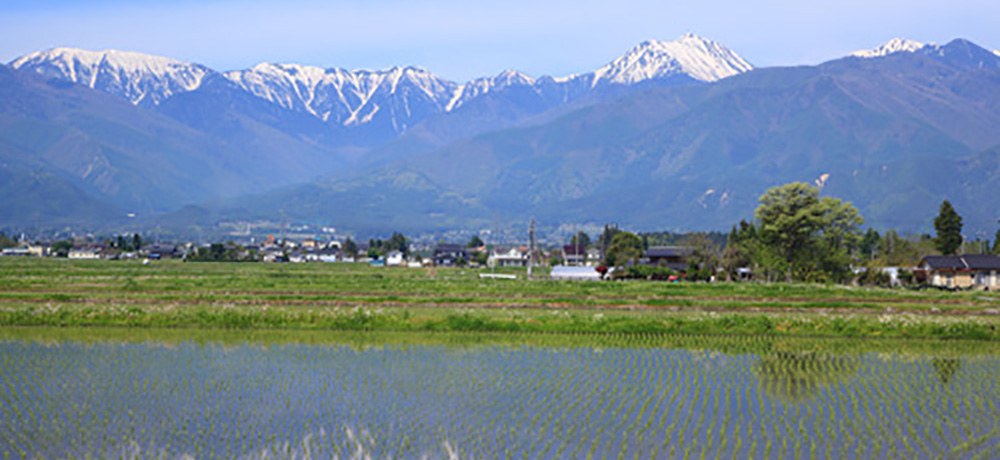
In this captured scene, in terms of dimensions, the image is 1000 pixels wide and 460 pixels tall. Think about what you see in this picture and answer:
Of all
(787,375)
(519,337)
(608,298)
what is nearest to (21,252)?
(608,298)

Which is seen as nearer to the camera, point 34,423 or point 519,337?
point 34,423

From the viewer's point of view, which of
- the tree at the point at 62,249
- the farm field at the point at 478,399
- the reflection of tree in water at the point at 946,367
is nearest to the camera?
the farm field at the point at 478,399

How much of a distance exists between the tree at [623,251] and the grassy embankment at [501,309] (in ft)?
132

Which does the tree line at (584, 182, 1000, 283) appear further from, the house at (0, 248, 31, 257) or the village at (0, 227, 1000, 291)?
the house at (0, 248, 31, 257)

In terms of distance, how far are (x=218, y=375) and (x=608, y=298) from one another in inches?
1058

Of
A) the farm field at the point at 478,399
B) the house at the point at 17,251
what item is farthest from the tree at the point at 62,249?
the farm field at the point at 478,399

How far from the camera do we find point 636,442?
17.2m

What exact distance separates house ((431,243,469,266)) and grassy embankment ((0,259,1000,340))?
72974 mm

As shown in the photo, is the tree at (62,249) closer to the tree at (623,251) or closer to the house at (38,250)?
the house at (38,250)

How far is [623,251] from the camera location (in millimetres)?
101938

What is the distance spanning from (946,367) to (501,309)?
16896 millimetres

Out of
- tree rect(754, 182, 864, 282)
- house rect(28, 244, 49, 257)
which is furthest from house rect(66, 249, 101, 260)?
tree rect(754, 182, 864, 282)

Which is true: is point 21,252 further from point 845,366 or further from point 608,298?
point 845,366

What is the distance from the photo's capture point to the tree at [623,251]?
9631 centimetres
